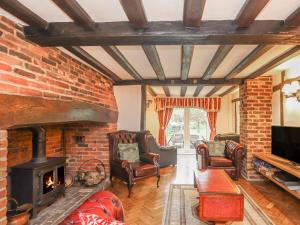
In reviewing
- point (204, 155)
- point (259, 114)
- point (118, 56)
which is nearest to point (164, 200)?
point (204, 155)

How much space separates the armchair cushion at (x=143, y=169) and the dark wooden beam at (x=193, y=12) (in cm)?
277

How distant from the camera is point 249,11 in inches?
63.7

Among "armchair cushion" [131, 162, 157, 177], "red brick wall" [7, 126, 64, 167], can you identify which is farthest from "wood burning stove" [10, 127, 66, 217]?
"armchair cushion" [131, 162, 157, 177]

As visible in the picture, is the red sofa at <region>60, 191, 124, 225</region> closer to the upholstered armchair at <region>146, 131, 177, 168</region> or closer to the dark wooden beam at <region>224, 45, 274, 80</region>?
the dark wooden beam at <region>224, 45, 274, 80</region>

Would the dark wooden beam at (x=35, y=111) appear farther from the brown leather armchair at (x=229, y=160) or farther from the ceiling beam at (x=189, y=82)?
the brown leather armchair at (x=229, y=160)

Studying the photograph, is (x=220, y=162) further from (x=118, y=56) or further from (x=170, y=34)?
→ (x=170, y=34)

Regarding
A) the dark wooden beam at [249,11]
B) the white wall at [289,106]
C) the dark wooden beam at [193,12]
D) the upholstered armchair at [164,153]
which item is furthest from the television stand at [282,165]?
the dark wooden beam at [193,12]

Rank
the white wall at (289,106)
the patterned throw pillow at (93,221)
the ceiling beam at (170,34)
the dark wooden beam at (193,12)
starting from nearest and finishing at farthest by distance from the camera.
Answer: the patterned throw pillow at (93,221) < the dark wooden beam at (193,12) < the ceiling beam at (170,34) < the white wall at (289,106)

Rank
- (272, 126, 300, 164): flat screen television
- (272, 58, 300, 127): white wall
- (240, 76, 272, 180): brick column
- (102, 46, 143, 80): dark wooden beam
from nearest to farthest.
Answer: (102, 46, 143, 80): dark wooden beam, (272, 126, 300, 164): flat screen television, (272, 58, 300, 127): white wall, (240, 76, 272, 180): brick column

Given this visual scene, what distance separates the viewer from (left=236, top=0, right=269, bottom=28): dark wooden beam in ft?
4.95

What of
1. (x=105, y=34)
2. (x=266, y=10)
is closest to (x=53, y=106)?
(x=105, y=34)

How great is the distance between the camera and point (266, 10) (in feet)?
5.64

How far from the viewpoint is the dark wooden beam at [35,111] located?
158 cm

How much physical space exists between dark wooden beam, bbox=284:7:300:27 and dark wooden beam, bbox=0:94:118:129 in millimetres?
2230
